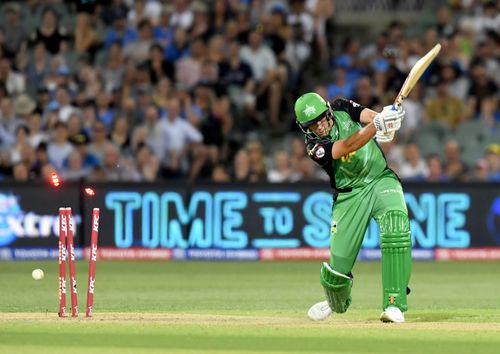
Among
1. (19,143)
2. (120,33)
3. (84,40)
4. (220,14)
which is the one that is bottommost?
(19,143)

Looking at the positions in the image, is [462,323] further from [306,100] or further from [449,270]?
[449,270]

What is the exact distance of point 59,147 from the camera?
66.3 feet

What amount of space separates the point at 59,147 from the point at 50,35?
2.51 m

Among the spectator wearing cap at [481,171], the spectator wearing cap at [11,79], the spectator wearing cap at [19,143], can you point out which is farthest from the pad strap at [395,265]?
the spectator wearing cap at [11,79]

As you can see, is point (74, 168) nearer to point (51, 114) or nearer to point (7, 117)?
point (51, 114)

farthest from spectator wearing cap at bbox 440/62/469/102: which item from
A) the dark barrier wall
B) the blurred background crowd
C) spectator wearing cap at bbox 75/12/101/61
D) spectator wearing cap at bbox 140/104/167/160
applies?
spectator wearing cap at bbox 75/12/101/61

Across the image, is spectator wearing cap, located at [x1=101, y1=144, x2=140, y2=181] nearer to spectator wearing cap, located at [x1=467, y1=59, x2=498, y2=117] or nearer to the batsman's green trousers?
spectator wearing cap, located at [x1=467, y1=59, x2=498, y2=117]

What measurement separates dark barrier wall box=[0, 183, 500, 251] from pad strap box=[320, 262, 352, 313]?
25.2ft

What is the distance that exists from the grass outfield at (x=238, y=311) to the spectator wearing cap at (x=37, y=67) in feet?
12.4

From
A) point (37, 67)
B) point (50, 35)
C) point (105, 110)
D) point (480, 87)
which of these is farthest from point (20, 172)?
point (480, 87)

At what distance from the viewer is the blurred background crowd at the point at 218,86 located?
20156 millimetres

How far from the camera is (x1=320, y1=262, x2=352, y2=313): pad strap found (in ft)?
37.2

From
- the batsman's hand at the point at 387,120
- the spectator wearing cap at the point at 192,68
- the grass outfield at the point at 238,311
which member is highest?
the spectator wearing cap at the point at 192,68

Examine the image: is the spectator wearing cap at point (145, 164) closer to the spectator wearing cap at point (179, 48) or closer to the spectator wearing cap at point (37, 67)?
the spectator wearing cap at point (179, 48)
